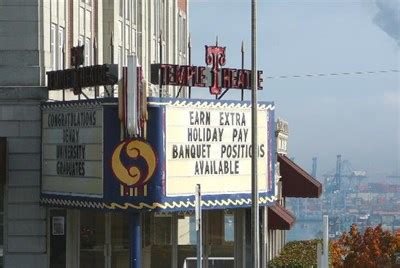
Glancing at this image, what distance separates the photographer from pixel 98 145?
22.4m

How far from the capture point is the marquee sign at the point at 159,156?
71.6 feet

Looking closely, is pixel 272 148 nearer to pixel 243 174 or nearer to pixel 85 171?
pixel 243 174

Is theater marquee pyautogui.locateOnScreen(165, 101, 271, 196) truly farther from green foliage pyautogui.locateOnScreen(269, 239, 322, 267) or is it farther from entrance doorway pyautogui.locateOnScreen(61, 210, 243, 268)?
green foliage pyautogui.locateOnScreen(269, 239, 322, 267)

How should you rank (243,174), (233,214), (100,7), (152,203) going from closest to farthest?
1. (152,203)
2. (243,174)
3. (233,214)
4. (100,7)

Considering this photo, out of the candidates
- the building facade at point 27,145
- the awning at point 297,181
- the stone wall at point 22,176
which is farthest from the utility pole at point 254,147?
the awning at point 297,181

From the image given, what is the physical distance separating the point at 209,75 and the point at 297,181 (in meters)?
9.50

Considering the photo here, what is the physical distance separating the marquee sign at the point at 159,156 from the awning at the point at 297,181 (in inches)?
286

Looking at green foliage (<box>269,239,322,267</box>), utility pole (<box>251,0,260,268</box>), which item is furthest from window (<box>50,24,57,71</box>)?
green foliage (<box>269,239,322,267</box>)

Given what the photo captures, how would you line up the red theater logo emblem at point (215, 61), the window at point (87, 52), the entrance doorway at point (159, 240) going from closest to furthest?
the red theater logo emblem at point (215, 61) < the entrance doorway at point (159, 240) < the window at point (87, 52)

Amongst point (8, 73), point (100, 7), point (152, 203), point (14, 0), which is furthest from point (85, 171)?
point (100, 7)

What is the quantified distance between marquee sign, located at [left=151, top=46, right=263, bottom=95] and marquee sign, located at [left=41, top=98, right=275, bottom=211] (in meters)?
1.02

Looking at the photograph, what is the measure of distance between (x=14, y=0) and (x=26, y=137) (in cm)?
417

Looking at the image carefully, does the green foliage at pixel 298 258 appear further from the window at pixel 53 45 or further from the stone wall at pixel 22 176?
the window at pixel 53 45

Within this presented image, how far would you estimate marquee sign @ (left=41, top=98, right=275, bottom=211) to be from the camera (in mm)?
21812
